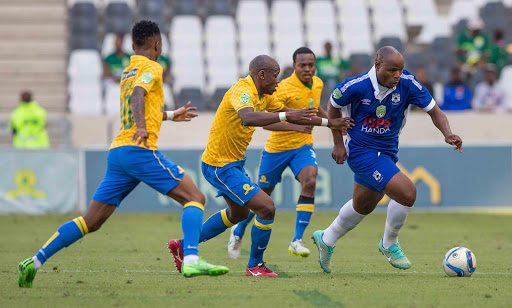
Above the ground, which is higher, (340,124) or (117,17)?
(117,17)

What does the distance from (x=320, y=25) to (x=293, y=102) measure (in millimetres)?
12520

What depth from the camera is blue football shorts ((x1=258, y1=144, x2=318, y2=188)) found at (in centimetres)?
1003

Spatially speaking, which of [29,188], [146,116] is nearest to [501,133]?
[29,188]

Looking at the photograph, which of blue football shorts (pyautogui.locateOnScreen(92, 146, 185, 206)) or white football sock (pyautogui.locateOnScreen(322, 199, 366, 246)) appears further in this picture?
white football sock (pyautogui.locateOnScreen(322, 199, 366, 246))

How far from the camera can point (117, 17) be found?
21.6 meters

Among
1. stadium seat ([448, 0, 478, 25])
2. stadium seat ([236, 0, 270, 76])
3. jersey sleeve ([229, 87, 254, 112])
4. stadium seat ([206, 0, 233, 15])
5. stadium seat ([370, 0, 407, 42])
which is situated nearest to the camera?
jersey sleeve ([229, 87, 254, 112])

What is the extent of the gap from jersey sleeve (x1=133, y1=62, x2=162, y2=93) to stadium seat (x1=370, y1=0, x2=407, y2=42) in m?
16.3

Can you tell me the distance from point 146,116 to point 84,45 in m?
14.9

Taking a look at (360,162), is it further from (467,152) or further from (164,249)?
(467,152)

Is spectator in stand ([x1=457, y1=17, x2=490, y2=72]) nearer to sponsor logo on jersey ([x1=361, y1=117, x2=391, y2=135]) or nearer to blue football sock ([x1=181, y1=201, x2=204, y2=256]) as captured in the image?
sponsor logo on jersey ([x1=361, y1=117, x2=391, y2=135])

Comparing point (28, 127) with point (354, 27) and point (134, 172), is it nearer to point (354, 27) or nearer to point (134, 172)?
point (354, 27)

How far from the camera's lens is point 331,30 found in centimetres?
2236

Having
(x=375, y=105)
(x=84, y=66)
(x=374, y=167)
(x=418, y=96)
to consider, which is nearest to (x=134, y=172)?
(x=374, y=167)

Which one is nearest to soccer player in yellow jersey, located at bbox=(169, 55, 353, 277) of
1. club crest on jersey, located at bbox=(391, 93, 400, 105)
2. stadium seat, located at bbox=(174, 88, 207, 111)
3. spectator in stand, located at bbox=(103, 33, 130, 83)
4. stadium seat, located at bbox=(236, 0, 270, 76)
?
club crest on jersey, located at bbox=(391, 93, 400, 105)
